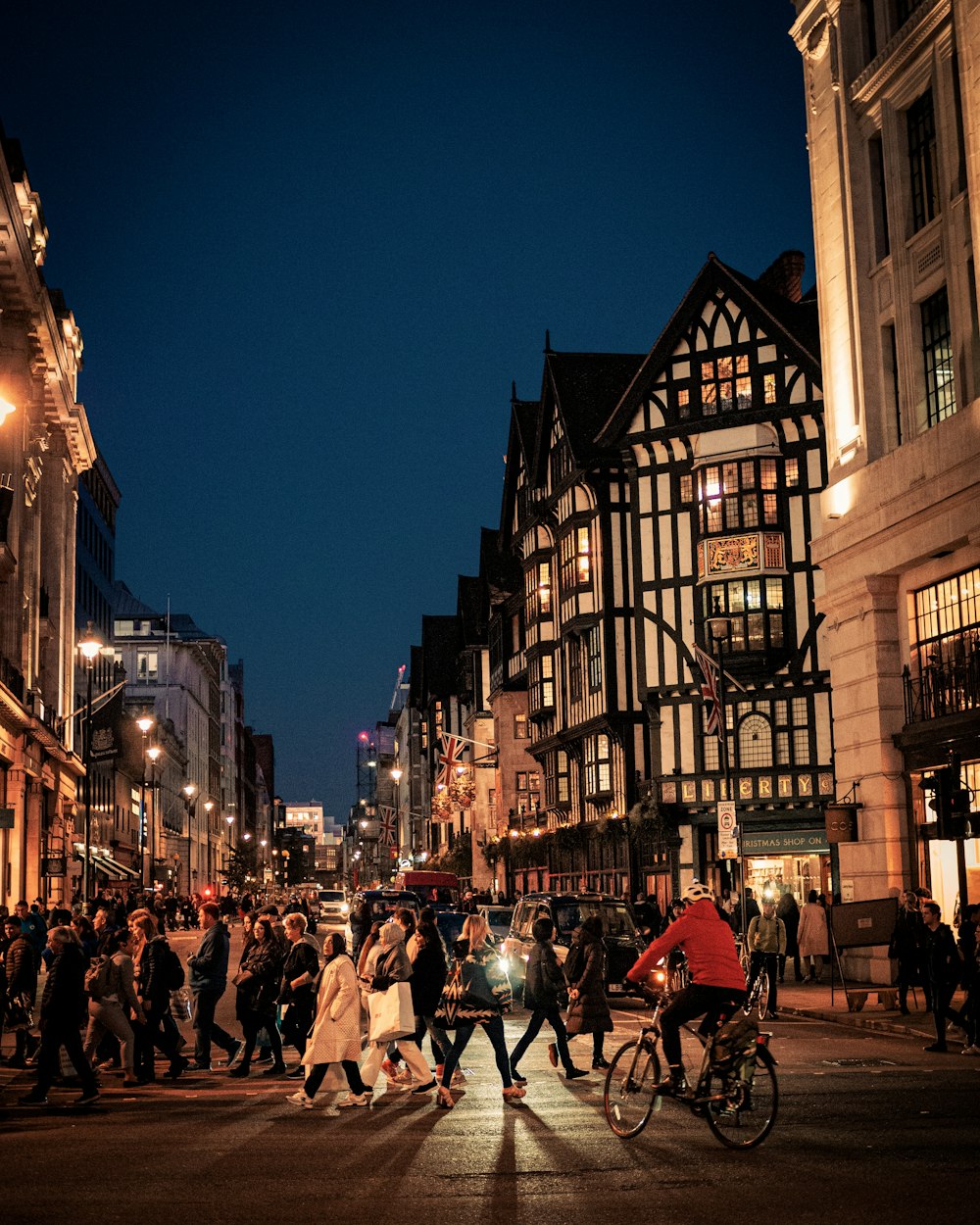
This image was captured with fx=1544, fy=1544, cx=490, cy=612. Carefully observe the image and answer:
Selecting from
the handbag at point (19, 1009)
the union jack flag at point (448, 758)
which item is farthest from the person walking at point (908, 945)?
the union jack flag at point (448, 758)

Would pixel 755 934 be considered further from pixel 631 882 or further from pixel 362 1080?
pixel 631 882

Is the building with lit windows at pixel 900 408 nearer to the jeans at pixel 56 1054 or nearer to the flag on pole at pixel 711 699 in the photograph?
the flag on pole at pixel 711 699

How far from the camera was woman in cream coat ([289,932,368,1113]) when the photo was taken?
15.2 m

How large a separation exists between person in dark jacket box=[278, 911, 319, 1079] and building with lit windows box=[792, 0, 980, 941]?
12.6 meters

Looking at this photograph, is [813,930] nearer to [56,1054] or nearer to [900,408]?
[900,408]

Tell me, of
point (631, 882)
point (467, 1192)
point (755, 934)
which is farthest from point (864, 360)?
point (631, 882)

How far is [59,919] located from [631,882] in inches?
1338

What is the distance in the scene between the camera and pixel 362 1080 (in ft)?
52.3

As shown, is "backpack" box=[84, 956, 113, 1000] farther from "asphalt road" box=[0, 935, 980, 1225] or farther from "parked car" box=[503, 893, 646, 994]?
"parked car" box=[503, 893, 646, 994]

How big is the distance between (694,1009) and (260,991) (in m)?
7.76

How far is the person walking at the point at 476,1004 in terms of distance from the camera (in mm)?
15438

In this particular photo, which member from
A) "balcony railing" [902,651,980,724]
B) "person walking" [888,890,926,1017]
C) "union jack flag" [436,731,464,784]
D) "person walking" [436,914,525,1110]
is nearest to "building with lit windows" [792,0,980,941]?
"balcony railing" [902,651,980,724]

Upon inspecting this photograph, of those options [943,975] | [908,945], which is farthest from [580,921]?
[943,975]

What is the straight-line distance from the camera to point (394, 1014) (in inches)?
613
